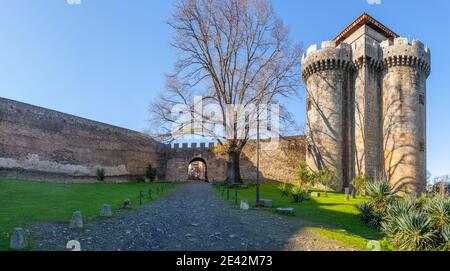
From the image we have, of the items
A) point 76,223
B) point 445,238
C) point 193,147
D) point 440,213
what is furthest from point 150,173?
point 445,238

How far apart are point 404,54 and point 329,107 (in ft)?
22.7

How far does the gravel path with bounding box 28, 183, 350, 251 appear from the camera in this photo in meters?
6.57

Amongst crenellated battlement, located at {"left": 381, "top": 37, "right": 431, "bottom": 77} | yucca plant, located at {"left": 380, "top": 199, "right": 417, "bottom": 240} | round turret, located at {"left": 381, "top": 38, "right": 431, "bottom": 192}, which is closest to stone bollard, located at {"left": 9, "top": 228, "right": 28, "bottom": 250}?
yucca plant, located at {"left": 380, "top": 199, "right": 417, "bottom": 240}

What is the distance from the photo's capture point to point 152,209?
38.0ft

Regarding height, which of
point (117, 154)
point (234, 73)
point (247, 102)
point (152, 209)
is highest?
point (234, 73)

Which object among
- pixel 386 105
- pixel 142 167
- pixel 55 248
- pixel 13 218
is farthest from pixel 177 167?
pixel 55 248

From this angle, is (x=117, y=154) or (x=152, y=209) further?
(x=117, y=154)

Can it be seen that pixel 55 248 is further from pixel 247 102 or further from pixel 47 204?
pixel 247 102

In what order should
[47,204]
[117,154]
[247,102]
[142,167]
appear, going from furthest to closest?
[142,167] < [117,154] < [247,102] < [47,204]

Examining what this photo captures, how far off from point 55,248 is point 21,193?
9.45 metres

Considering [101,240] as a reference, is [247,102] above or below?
above

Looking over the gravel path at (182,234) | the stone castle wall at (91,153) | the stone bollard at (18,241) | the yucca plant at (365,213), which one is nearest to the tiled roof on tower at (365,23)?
the stone castle wall at (91,153)

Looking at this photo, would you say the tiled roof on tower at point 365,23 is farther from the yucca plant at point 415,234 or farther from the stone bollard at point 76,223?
the stone bollard at point 76,223
